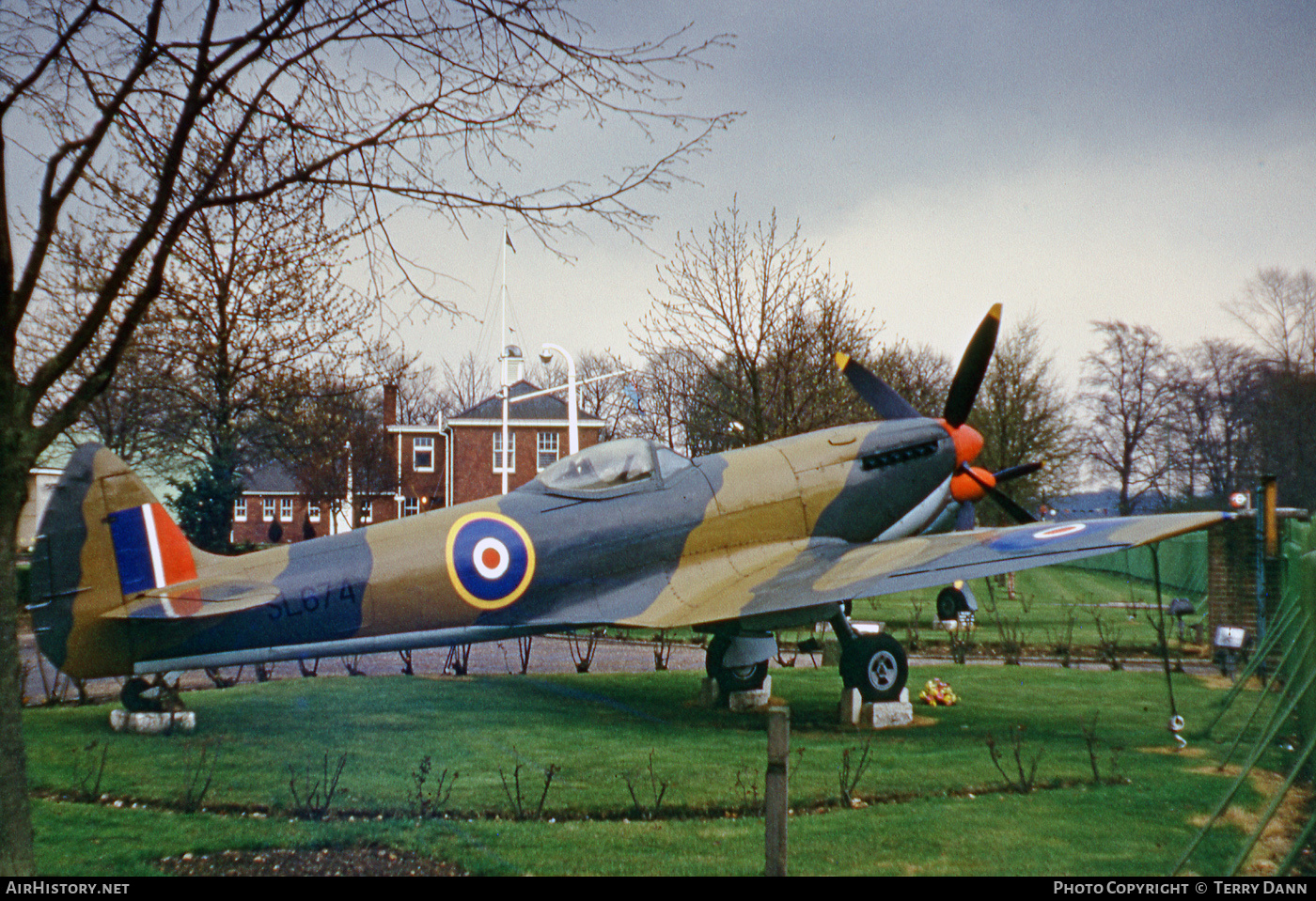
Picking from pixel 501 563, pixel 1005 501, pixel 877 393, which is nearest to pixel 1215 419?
pixel 1005 501

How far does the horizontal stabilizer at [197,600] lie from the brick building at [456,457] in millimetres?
20861

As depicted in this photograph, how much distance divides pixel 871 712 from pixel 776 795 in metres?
4.79

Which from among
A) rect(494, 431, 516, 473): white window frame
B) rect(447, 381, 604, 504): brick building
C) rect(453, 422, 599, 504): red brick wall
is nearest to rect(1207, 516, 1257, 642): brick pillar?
rect(447, 381, 604, 504): brick building

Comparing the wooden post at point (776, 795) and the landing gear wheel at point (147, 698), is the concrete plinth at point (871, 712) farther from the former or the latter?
the landing gear wheel at point (147, 698)

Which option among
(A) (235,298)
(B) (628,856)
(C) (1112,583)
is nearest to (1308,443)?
(B) (628,856)

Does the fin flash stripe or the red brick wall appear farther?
the red brick wall

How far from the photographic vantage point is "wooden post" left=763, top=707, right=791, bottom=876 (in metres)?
3.70

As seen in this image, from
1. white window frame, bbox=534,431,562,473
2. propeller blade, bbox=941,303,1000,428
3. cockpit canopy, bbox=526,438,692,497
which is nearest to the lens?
cockpit canopy, bbox=526,438,692,497

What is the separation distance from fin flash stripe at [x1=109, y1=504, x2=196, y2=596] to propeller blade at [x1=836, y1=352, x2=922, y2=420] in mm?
7478

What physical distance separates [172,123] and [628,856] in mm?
5059

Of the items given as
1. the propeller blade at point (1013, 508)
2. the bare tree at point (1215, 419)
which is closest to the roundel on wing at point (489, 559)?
the propeller blade at point (1013, 508)

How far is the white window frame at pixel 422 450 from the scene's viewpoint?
33.5 m

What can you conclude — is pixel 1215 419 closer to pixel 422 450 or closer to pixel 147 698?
pixel 147 698

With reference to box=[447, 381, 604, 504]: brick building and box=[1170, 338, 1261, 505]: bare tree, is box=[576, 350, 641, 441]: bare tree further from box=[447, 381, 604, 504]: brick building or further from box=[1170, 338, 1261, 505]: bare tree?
box=[1170, 338, 1261, 505]: bare tree
